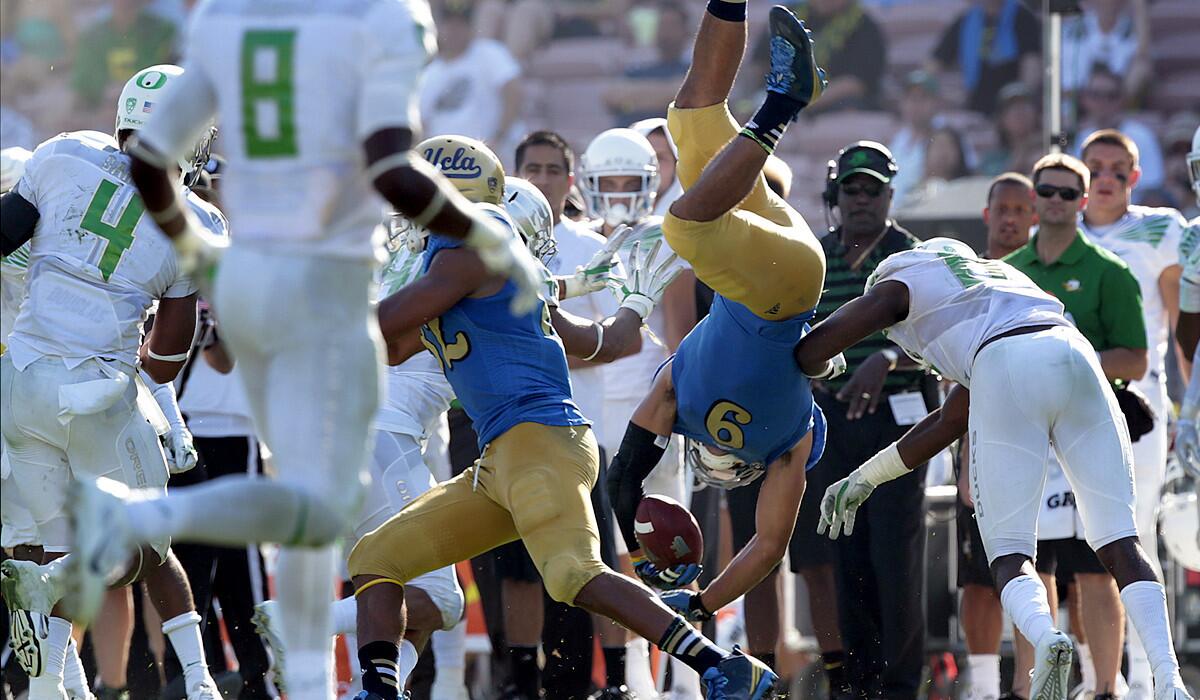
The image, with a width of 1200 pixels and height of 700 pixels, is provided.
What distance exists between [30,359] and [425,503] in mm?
1410

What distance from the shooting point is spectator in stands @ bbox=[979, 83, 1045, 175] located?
1298cm

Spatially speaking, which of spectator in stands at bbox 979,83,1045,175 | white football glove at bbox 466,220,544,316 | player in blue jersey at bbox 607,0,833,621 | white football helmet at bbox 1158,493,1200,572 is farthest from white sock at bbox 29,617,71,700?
spectator in stands at bbox 979,83,1045,175

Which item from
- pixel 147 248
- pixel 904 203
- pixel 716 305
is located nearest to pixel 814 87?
pixel 716 305

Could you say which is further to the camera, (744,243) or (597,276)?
(597,276)

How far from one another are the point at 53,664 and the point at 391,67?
102 inches

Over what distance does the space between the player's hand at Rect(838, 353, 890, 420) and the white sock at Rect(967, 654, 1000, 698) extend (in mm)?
1059

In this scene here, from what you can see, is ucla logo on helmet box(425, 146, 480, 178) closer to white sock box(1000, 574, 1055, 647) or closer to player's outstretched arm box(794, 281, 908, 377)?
player's outstretched arm box(794, 281, 908, 377)

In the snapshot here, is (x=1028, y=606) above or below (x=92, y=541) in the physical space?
below

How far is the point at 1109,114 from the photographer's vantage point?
523 inches

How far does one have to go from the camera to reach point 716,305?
19.6ft

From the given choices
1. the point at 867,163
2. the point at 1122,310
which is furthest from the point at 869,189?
the point at 1122,310

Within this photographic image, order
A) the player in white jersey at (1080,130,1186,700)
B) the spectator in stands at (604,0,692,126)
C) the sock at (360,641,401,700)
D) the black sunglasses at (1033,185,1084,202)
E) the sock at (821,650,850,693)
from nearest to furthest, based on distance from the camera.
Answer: the sock at (360,641,401,700) → the sock at (821,650,850,693) → the black sunglasses at (1033,185,1084,202) → the player in white jersey at (1080,130,1186,700) → the spectator in stands at (604,0,692,126)

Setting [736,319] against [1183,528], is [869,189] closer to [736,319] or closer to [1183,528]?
[736,319]

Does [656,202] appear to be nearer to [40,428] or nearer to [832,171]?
[832,171]
